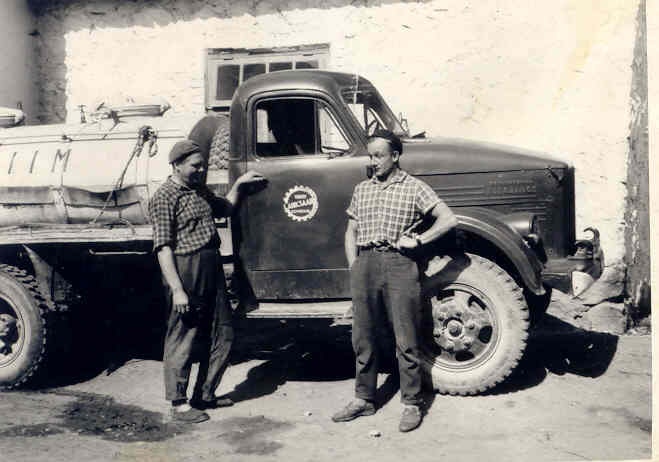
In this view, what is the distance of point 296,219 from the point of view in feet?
17.8

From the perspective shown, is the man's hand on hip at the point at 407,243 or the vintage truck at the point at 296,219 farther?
the vintage truck at the point at 296,219

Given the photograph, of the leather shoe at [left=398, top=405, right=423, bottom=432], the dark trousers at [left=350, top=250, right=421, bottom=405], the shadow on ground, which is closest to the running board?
the dark trousers at [left=350, top=250, right=421, bottom=405]

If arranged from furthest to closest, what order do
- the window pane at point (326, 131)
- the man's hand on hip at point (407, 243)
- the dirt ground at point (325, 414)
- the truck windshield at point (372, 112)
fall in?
the truck windshield at point (372, 112) → the window pane at point (326, 131) → the man's hand on hip at point (407, 243) → the dirt ground at point (325, 414)

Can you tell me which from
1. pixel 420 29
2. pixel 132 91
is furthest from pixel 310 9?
pixel 132 91

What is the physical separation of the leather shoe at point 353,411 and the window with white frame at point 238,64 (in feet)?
14.1

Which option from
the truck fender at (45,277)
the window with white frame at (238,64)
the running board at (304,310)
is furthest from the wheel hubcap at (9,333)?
the window with white frame at (238,64)

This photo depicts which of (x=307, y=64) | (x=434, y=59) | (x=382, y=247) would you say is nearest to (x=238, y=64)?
(x=307, y=64)

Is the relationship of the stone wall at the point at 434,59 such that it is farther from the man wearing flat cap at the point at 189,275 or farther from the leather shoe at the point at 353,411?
the leather shoe at the point at 353,411

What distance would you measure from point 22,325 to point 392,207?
122 inches

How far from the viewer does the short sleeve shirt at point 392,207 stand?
15.4 feet

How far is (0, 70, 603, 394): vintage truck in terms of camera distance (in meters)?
5.15

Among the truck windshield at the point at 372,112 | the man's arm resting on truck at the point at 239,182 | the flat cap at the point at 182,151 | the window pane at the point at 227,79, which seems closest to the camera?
the flat cap at the point at 182,151

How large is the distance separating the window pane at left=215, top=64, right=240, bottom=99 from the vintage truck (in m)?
2.30

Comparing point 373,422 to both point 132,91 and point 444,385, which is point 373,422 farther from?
point 132,91
